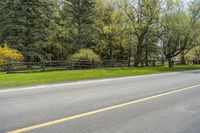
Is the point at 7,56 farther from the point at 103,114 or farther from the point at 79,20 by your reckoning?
the point at 103,114

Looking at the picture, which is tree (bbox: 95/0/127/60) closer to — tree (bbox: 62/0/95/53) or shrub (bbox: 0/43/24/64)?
tree (bbox: 62/0/95/53)

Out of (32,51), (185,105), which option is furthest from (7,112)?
(32,51)

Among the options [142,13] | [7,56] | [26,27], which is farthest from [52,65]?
[142,13]

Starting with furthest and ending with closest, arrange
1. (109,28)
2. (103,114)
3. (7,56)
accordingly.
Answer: (109,28) < (7,56) < (103,114)

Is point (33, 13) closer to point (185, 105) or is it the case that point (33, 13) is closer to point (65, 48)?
point (65, 48)

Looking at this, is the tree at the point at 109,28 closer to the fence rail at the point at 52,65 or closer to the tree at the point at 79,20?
the tree at the point at 79,20

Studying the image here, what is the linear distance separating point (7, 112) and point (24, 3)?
34.0 meters

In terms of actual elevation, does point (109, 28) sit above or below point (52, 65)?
above

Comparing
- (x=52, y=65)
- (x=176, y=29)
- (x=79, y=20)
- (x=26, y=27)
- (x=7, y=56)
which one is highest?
(x=79, y=20)

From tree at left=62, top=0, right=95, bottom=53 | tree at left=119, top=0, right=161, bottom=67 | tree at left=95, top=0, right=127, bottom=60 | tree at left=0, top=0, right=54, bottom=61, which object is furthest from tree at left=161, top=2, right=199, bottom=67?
tree at left=0, top=0, right=54, bottom=61

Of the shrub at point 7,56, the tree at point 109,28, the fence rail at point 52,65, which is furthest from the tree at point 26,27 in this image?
the tree at point 109,28

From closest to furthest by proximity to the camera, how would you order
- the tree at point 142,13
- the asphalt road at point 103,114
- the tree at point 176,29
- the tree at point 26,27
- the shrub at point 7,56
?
the asphalt road at point 103,114 → the shrub at point 7,56 → the tree at point 26,27 → the tree at point 142,13 → the tree at point 176,29

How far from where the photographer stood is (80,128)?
712 centimetres

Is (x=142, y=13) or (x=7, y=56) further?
(x=142, y=13)
